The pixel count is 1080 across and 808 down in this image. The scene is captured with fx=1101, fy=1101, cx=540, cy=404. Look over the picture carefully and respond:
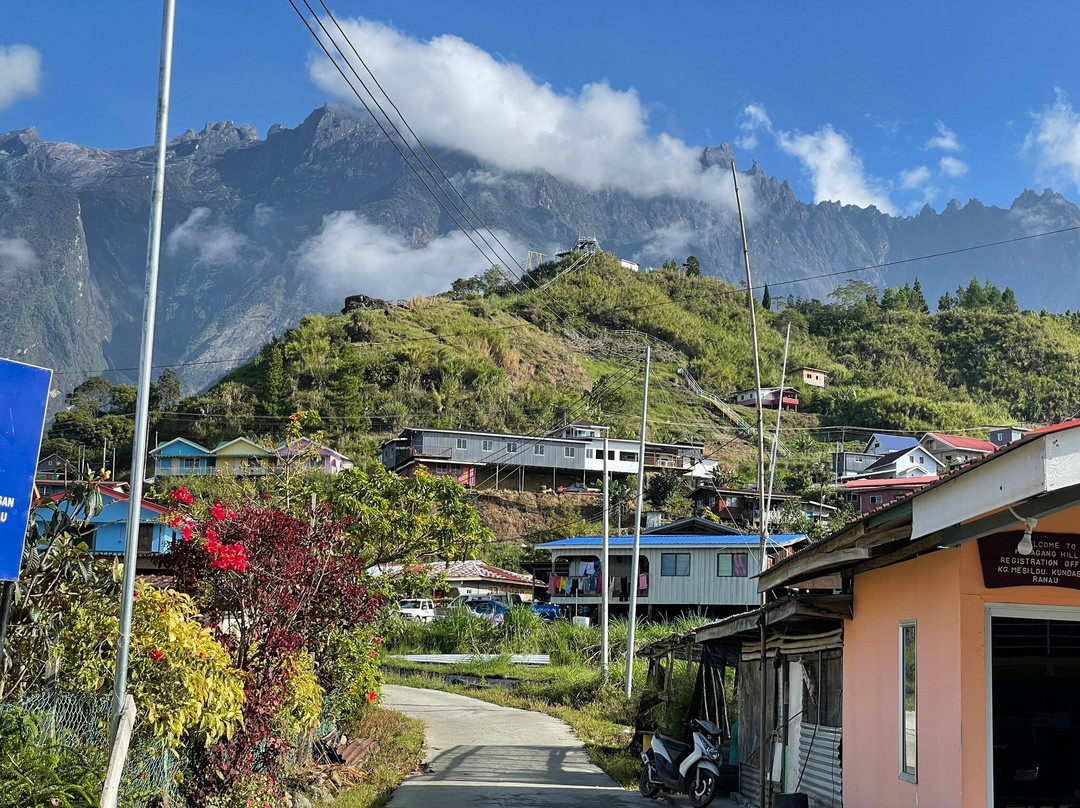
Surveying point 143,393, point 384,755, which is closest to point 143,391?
point 143,393

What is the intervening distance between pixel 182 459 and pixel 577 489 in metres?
26.1

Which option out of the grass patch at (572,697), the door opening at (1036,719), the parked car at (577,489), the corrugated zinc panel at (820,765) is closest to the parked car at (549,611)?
the grass patch at (572,697)

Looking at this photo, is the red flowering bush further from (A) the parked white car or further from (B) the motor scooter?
(A) the parked white car

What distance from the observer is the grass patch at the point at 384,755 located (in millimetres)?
13406

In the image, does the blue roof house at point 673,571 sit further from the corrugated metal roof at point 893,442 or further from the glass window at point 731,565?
the corrugated metal roof at point 893,442

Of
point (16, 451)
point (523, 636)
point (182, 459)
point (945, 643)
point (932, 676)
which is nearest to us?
point (16, 451)

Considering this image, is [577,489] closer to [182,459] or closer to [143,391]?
[182,459]

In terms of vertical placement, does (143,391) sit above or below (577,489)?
below

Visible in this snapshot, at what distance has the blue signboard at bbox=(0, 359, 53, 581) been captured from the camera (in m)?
6.83

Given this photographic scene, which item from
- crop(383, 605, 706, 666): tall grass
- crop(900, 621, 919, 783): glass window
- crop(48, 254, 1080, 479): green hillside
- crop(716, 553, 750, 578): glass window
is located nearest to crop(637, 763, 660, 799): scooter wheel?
crop(900, 621, 919, 783): glass window

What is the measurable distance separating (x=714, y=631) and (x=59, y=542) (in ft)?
27.3

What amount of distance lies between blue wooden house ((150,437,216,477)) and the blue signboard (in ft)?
219

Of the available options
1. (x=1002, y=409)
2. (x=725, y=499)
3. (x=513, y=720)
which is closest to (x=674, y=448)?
(x=725, y=499)

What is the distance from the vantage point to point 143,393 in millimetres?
7297
